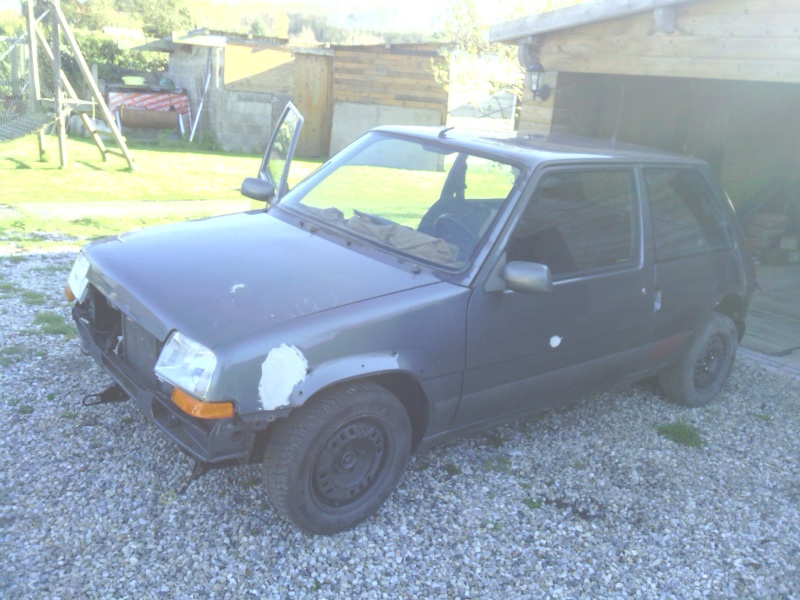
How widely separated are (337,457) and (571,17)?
5.46 metres

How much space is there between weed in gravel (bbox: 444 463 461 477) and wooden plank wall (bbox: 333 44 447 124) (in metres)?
14.2

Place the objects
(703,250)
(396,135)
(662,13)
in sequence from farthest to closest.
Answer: (662,13), (703,250), (396,135)

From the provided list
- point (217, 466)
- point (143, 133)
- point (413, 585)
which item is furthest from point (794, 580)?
point (143, 133)

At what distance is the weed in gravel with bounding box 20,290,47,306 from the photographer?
5.62 metres

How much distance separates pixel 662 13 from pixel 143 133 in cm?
1465

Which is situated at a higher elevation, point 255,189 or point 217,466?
point 255,189

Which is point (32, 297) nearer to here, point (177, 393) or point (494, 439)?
point (177, 393)

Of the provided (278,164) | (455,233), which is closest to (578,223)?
(455,233)

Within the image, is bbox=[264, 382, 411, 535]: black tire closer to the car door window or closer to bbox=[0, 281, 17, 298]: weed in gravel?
the car door window

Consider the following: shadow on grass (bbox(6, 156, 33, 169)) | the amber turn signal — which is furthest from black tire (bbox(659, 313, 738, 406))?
shadow on grass (bbox(6, 156, 33, 169))

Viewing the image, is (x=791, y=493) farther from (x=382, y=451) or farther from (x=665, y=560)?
(x=382, y=451)

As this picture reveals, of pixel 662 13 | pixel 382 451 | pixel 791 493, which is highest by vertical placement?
pixel 662 13

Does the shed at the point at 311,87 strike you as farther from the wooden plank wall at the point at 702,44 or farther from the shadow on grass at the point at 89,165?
the wooden plank wall at the point at 702,44

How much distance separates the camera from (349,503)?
10.7 ft
